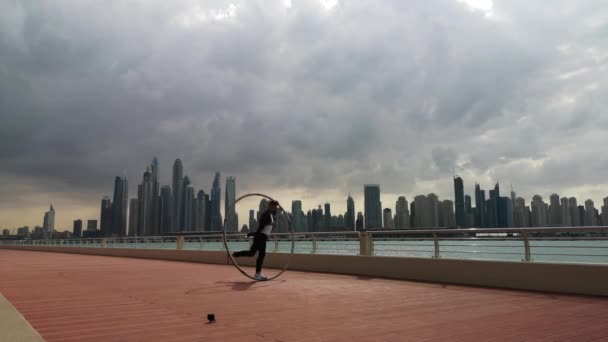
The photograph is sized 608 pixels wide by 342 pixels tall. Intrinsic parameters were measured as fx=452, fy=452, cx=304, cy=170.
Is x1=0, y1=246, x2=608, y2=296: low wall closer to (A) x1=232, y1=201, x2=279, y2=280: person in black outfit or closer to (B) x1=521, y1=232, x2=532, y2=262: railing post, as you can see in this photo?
(B) x1=521, y1=232, x2=532, y2=262: railing post

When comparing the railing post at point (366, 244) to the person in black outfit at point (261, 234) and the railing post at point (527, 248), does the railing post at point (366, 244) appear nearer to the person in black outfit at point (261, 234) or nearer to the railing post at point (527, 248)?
the person in black outfit at point (261, 234)

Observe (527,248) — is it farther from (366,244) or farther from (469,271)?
(366,244)

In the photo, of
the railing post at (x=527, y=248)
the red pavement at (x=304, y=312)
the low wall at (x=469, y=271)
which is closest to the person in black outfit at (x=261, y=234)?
the red pavement at (x=304, y=312)

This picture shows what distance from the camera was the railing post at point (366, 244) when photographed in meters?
14.8

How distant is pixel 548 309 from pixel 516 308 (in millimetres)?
493

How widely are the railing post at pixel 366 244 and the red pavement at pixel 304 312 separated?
3.39 meters

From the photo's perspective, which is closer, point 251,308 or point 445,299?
point 251,308

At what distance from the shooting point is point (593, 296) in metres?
9.19

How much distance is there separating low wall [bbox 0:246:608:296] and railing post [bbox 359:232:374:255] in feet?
2.26

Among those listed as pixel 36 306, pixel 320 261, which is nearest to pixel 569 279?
pixel 320 261

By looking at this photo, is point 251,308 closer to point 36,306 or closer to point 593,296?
point 36,306

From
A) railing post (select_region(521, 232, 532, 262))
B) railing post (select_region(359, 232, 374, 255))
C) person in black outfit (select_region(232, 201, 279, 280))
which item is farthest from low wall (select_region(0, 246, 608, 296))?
person in black outfit (select_region(232, 201, 279, 280))

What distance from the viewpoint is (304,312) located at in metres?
7.18

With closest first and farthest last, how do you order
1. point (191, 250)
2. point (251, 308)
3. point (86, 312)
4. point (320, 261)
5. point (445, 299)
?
1. point (86, 312)
2. point (251, 308)
3. point (445, 299)
4. point (320, 261)
5. point (191, 250)
